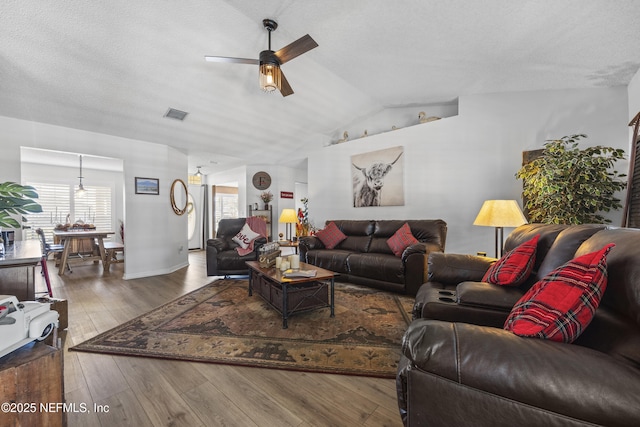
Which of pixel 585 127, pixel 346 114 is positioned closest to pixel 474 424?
pixel 585 127

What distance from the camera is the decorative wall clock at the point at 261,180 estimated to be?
6.73 m

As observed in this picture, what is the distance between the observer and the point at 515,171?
3592mm

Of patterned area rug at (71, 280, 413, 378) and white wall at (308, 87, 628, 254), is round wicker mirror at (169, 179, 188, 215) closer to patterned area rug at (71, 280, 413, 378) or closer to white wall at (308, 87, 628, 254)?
patterned area rug at (71, 280, 413, 378)

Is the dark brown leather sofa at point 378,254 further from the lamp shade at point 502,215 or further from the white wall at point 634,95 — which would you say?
the white wall at point 634,95

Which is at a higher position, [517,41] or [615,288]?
[517,41]

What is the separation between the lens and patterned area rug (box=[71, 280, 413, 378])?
1906mm

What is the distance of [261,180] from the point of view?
6.76 meters

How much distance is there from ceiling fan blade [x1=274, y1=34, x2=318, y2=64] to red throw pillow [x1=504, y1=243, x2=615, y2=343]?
2.21 meters

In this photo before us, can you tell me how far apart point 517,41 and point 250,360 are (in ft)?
12.1

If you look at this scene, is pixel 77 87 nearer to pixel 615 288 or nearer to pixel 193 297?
pixel 193 297

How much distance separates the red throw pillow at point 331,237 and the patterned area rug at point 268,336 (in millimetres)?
1388

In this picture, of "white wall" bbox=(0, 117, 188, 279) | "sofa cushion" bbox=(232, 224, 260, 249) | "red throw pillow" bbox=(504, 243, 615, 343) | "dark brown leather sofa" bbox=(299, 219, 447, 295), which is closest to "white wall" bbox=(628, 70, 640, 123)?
"dark brown leather sofa" bbox=(299, 219, 447, 295)

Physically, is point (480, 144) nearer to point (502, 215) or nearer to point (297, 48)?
point (502, 215)

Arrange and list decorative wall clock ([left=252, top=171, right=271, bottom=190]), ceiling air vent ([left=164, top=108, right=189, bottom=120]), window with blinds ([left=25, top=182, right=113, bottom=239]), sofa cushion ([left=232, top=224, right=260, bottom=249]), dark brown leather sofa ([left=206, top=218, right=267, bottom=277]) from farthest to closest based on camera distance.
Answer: decorative wall clock ([left=252, top=171, right=271, bottom=190]) < window with blinds ([left=25, top=182, right=113, bottom=239]) < sofa cushion ([left=232, top=224, right=260, bottom=249]) < dark brown leather sofa ([left=206, top=218, right=267, bottom=277]) < ceiling air vent ([left=164, top=108, right=189, bottom=120])
